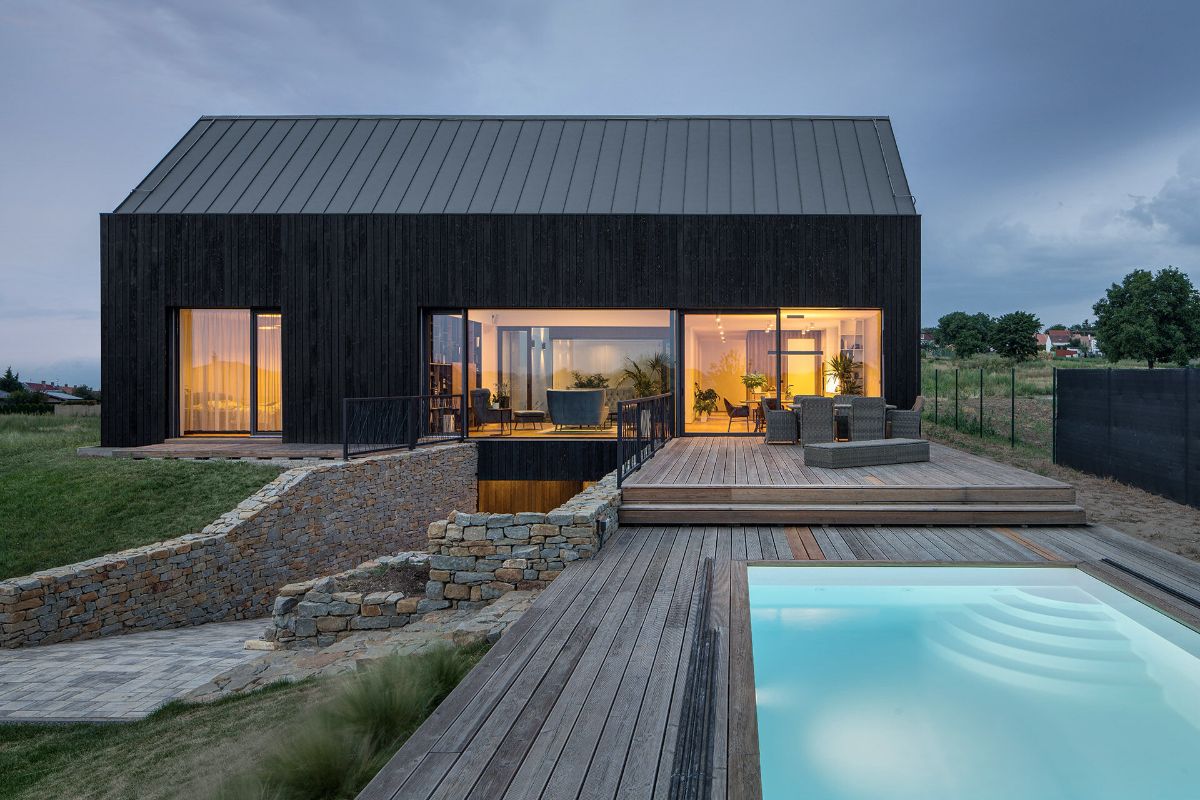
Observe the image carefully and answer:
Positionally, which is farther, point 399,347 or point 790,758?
point 399,347

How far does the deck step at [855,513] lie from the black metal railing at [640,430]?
1.90 feet

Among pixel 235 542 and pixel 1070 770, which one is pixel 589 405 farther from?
pixel 1070 770

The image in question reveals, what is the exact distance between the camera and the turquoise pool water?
2.38 m

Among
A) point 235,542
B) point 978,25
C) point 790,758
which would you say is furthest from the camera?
point 978,25

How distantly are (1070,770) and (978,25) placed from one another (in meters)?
18.9

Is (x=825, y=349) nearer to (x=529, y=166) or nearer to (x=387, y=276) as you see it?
(x=529, y=166)

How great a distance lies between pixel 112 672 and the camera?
206 inches

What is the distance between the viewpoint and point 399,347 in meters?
10.5

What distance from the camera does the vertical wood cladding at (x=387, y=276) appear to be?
1036cm

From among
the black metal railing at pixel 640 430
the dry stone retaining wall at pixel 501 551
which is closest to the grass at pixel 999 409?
the black metal railing at pixel 640 430

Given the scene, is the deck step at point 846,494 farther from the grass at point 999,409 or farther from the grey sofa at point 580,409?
the grass at point 999,409

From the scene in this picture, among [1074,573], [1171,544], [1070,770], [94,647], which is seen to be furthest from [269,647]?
[1171,544]

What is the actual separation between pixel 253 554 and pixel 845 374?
8.57m

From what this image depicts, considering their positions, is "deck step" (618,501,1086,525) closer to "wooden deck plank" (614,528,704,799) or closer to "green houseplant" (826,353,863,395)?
"wooden deck plank" (614,528,704,799)
